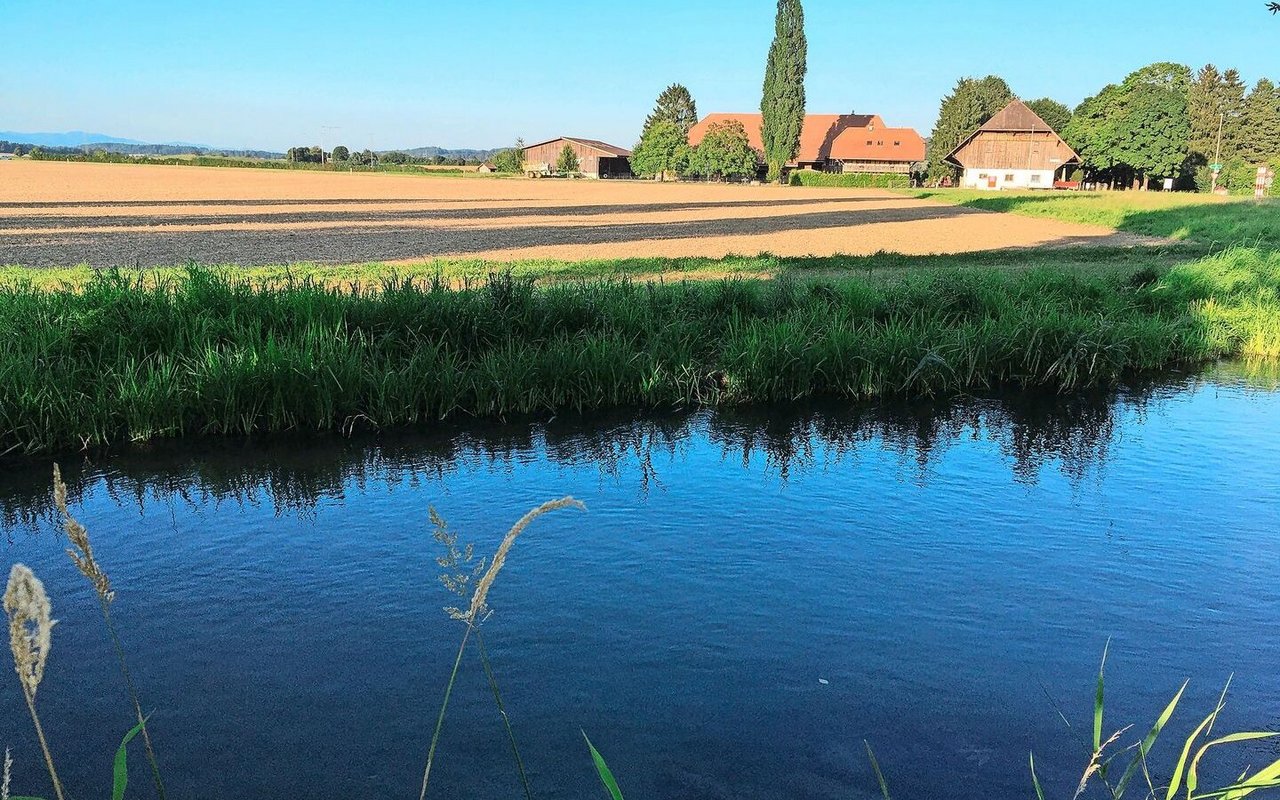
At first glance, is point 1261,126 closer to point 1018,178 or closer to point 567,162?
point 1018,178

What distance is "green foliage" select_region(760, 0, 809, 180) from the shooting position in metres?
82.8

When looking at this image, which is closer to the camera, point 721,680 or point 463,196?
point 721,680

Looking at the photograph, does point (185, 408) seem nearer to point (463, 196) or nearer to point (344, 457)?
point (344, 457)

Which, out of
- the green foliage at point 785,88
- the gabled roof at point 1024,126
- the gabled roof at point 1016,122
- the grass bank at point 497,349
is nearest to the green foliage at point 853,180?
the green foliage at point 785,88

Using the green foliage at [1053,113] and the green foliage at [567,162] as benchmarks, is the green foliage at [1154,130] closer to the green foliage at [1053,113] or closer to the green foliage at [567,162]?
the green foliage at [1053,113]

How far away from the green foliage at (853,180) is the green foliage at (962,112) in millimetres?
12434

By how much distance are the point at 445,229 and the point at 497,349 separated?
2019 centimetres

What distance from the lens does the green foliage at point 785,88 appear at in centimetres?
8275

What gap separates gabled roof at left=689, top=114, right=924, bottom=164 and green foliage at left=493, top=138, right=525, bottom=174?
23679 mm

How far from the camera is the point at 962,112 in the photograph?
94.9 metres

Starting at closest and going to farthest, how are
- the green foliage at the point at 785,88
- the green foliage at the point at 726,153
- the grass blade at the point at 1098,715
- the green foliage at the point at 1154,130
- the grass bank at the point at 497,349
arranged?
the grass blade at the point at 1098,715
the grass bank at the point at 497,349
the green foliage at the point at 1154,130
the green foliage at the point at 785,88
the green foliage at the point at 726,153

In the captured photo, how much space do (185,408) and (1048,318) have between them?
8999 millimetres

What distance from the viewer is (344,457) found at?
7.41 meters

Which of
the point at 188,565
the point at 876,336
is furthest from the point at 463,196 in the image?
the point at 188,565
